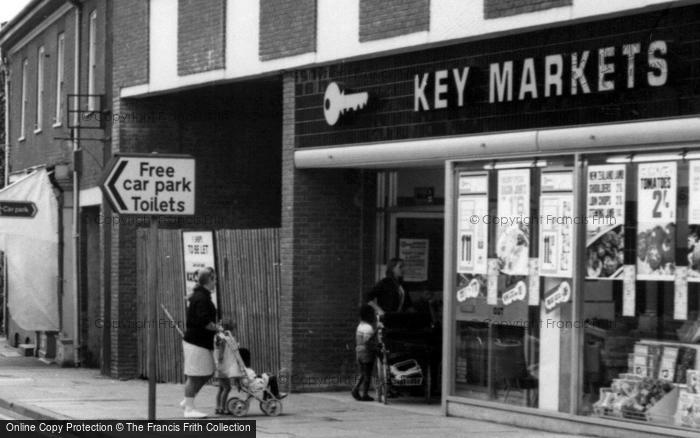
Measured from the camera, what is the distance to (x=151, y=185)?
44.2 ft

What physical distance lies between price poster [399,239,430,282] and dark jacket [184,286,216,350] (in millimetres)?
3545

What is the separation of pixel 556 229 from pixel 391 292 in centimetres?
391

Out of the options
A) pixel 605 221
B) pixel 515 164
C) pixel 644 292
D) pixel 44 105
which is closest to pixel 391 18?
pixel 515 164

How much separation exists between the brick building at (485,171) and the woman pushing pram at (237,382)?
6.57 feet

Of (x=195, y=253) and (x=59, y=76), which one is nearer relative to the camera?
(x=195, y=253)

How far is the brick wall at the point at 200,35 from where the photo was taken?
1980cm

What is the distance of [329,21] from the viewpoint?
17422 mm

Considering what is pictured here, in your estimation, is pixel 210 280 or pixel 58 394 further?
pixel 58 394

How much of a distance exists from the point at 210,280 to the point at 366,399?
9.96 ft

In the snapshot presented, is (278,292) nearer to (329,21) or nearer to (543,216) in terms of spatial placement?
(329,21)

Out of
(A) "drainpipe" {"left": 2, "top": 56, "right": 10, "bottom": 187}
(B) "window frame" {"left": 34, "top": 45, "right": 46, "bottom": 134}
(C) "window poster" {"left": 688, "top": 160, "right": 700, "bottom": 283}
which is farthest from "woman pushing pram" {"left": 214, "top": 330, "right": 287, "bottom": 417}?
(A) "drainpipe" {"left": 2, "top": 56, "right": 10, "bottom": 187}

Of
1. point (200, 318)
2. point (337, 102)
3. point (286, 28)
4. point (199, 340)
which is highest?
point (286, 28)

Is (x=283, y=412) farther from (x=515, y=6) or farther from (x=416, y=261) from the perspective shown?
(x=515, y=6)

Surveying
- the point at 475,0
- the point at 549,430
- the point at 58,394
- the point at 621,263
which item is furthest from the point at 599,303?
the point at 58,394
